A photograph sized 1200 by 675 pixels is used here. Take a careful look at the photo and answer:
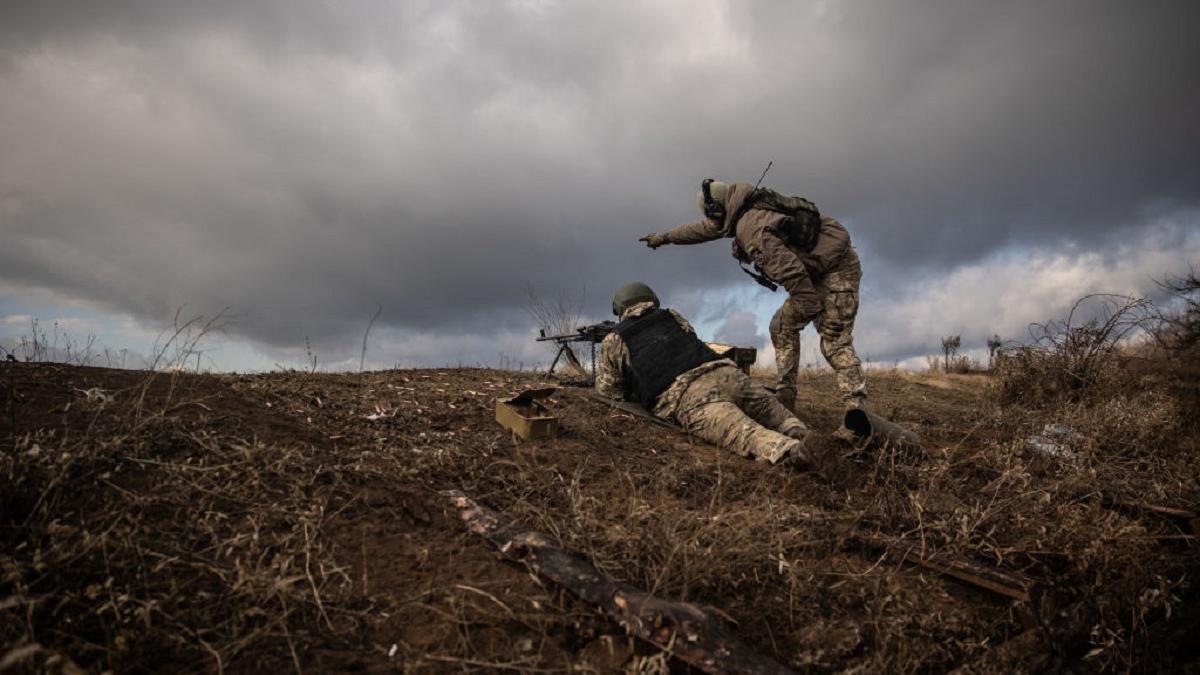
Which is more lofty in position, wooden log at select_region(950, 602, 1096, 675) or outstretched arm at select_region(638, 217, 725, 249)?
outstretched arm at select_region(638, 217, 725, 249)

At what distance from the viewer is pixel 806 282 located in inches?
230

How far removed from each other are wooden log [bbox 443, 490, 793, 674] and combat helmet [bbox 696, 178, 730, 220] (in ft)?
15.3

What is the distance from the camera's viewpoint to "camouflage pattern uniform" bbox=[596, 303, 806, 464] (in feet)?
14.7

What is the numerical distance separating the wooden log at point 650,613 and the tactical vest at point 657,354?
2.71 meters

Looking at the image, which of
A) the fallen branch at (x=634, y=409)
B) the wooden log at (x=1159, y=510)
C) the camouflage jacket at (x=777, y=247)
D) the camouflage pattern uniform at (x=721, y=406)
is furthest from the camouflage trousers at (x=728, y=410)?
the wooden log at (x=1159, y=510)

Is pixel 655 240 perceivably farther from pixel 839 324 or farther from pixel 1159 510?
pixel 1159 510

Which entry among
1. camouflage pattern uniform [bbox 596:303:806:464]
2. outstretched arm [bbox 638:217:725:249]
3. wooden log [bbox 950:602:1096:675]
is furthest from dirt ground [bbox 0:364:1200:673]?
outstretched arm [bbox 638:217:725:249]

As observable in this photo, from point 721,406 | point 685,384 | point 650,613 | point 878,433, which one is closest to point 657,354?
point 685,384

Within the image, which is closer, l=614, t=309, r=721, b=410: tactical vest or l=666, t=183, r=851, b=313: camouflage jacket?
l=614, t=309, r=721, b=410: tactical vest

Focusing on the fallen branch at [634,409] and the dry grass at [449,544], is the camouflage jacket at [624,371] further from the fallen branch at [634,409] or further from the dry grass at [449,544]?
the dry grass at [449,544]

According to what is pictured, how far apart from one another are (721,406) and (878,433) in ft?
3.79

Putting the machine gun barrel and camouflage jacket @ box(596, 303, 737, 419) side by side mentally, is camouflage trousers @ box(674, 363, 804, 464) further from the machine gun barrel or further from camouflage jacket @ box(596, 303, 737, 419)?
the machine gun barrel

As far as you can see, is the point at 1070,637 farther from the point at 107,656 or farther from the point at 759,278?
the point at 759,278

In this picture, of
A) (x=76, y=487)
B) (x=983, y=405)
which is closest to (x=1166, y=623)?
(x=76, y=487)
